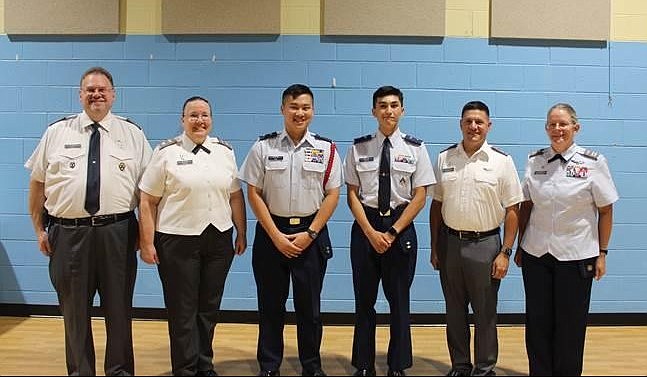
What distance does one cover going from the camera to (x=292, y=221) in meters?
3.37

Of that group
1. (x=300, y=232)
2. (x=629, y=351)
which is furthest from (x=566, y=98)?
(x=300, y=232)

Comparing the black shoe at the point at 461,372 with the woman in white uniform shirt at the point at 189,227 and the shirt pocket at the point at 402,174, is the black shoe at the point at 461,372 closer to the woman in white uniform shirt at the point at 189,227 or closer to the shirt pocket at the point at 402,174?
the shirt pocket at the point at 402,174

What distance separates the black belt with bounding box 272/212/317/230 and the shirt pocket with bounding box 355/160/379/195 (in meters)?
0.37

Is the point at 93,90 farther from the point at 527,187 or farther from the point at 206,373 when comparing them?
the point at 527,187

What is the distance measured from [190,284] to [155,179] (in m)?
0.61

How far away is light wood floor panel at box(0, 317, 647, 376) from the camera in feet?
12.1

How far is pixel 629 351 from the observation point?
4207 mm

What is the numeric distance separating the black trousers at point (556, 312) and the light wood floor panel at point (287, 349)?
0.42m

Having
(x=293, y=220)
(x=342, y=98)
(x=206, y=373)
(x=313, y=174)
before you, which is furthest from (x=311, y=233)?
(x=342, y=98)

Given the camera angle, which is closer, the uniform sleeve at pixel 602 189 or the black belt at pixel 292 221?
the uniform sleeve at pixel 602 189

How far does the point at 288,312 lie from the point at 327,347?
29.8 inches

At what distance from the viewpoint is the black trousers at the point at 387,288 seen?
3.41 m

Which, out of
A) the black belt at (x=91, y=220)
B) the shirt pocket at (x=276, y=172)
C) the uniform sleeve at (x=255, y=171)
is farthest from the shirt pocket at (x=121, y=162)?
the shirt pocket at (x=276, y=172)

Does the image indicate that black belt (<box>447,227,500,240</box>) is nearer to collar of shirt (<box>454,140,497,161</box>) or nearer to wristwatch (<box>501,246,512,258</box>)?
wristwatch (<box>501,246,512,258</box>)
